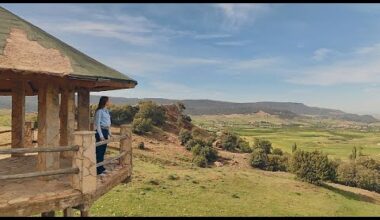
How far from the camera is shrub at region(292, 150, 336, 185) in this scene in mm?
41125

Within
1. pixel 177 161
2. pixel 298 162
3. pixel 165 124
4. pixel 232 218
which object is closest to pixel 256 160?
pixel 298 162

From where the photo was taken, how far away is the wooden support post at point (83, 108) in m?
11.0

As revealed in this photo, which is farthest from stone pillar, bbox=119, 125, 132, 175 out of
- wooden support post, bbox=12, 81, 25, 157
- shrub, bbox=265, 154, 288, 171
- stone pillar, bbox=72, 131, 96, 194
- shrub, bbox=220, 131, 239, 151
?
shrub, bbox=220, 131, 239, 151

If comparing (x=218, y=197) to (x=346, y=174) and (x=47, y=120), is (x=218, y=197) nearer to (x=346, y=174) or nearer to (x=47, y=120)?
(x=346, y=174)

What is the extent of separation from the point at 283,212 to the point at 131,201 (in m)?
11.0

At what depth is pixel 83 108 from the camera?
11180 mm

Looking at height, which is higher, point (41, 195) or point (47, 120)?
point (47, 120)

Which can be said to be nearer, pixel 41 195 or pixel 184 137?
pixel 41 195

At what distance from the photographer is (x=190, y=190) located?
3222 cm

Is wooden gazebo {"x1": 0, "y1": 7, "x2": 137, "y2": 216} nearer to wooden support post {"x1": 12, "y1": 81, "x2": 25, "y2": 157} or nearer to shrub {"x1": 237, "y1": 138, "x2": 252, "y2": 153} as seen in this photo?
wooden support post {"x1": 12, "y1": 81, "x2": 25, "y2": 157}

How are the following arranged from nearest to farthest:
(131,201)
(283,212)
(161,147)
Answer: (131,201), (283,212), (161,147)

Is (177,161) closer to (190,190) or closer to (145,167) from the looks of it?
(145,167)

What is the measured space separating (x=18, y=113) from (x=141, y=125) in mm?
38764

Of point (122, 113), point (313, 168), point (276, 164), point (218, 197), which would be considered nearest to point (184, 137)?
point (122, 113)
